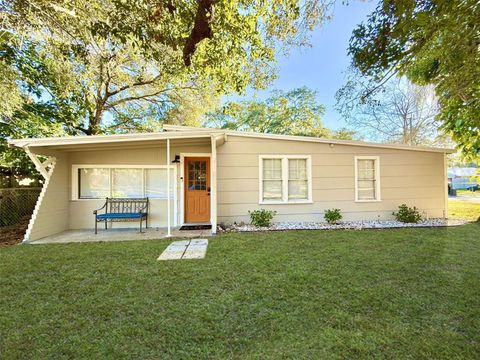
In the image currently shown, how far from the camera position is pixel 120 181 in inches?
278

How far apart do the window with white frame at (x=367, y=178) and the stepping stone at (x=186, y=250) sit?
521 centimetres

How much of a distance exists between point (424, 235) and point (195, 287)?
17.9 ft

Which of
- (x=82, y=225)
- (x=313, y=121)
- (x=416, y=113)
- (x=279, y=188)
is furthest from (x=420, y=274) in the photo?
(x=313, y=121)

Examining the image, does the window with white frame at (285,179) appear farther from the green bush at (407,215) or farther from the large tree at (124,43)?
the green bush at (407,215)

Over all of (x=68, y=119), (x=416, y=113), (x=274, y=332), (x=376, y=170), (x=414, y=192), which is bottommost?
(x=274, y=332)

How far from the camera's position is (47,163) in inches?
240

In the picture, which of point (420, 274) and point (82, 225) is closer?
point (420, 274)

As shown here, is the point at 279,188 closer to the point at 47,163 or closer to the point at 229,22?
the point at 229,22

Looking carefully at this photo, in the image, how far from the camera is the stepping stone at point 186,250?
4.30 meters

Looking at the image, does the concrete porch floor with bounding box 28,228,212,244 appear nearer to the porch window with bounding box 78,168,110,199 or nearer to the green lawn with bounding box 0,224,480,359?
the green lawn with bounding box 0,224,480,359

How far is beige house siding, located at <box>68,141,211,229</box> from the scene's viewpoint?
6855 mm

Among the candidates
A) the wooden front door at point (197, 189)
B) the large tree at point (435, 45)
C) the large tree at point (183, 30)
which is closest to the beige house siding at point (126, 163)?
the wooden front door at point (197, 189)

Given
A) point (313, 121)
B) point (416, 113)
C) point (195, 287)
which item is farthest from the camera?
point (313, 121)

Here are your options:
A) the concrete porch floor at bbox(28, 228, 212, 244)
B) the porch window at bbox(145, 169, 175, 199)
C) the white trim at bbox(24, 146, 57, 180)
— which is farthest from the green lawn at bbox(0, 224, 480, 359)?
the porch window at bbox(145, 169, 175, 199)
